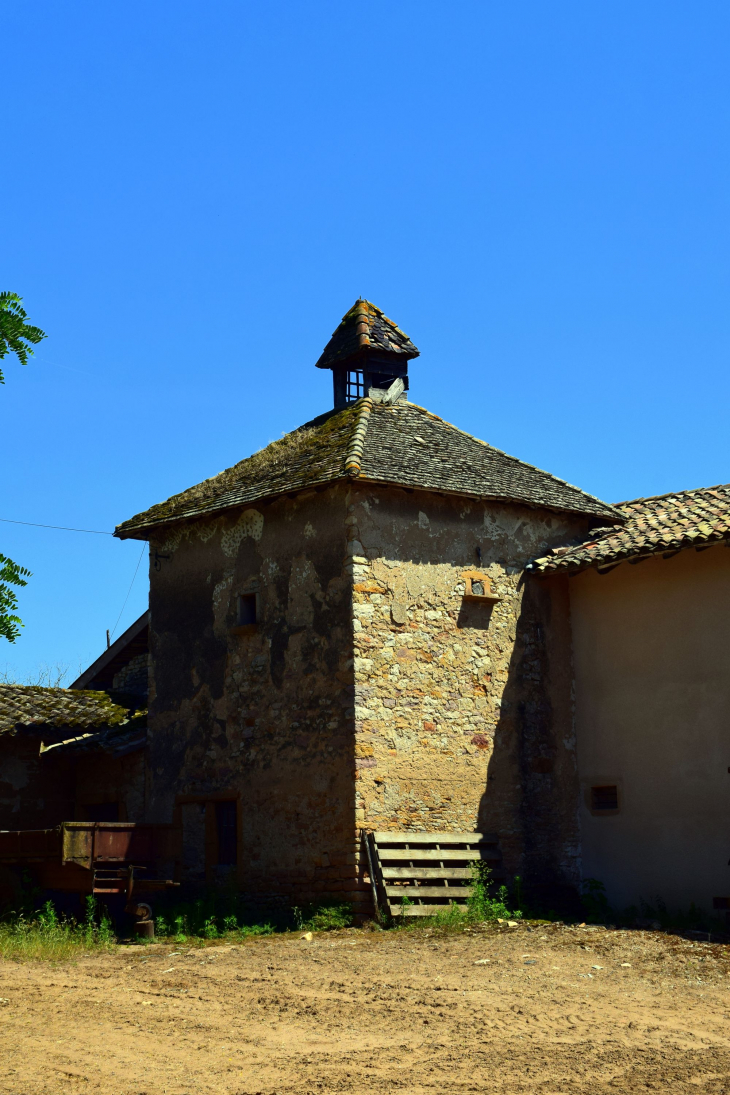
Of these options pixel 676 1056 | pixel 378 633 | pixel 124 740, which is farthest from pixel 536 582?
pixel 676 1056

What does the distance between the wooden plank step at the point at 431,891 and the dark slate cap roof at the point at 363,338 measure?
379 inches

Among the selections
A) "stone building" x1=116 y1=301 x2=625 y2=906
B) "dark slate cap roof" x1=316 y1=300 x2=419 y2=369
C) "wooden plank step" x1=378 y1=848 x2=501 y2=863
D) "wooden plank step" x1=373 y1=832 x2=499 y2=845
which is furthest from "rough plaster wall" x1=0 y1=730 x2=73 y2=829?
"dark slate cap roof" x1=316 y1=300 x2=419 y2=369

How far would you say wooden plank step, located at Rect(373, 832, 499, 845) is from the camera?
1542 cm

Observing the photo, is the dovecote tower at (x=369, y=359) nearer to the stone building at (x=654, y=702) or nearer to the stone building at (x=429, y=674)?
the stone building at (x=429, y=674)

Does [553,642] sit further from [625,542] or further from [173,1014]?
[173,1014]

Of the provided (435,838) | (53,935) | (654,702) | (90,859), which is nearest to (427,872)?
(435,838)

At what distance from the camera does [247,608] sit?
17.7 meters

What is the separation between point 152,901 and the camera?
17203mm

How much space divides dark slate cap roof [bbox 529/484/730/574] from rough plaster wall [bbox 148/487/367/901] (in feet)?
11.8

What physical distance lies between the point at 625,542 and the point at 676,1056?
9.14 meters

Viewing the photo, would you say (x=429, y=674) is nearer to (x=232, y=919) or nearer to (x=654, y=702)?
(x=654, y=702)

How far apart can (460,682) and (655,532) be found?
3694 millimetres

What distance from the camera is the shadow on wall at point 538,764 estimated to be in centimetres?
1672

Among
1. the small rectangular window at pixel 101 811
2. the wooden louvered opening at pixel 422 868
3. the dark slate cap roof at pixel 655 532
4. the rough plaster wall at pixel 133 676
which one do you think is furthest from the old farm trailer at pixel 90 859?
the dark slate cap roof at pixel 655 532
